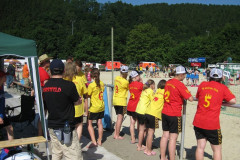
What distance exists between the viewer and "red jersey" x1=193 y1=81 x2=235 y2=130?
3428 millimetres

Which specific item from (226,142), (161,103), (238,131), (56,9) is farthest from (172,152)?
(56,9)

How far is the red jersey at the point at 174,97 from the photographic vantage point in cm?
383

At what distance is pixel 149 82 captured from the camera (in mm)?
4703

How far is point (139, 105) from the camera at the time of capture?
482cm

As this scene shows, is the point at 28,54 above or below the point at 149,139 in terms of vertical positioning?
above

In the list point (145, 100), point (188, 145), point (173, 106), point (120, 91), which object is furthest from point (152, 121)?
point (188, 145)

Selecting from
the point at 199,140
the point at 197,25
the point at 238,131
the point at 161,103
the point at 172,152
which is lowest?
the point at 238,131

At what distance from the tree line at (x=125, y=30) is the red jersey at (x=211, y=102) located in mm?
59456

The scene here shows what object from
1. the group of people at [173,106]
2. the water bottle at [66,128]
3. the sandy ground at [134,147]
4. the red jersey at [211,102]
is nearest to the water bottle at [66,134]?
the water bottle at [66,128]

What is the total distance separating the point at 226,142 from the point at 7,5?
461 feet

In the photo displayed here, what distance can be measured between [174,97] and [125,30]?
93361 millimetres

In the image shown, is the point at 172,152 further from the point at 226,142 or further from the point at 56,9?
the point at 56,9

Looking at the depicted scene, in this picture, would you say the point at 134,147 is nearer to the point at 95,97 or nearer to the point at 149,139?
the point at 149,139

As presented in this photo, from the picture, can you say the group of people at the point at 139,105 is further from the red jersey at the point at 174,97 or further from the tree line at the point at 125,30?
the tree line at the point at 125,30
